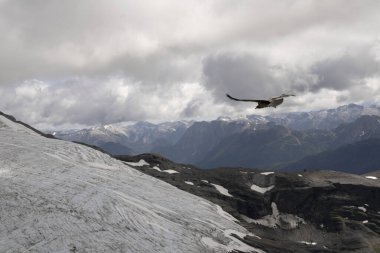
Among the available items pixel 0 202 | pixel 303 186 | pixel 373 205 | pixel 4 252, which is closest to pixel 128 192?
pixel 0 202

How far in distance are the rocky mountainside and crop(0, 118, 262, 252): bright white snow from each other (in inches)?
1243

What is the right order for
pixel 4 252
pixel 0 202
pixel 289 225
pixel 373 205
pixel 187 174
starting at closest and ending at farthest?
pixel 4 252
pixel 0 202
pixel 289 225
pixel 373 205
pixel 187 174

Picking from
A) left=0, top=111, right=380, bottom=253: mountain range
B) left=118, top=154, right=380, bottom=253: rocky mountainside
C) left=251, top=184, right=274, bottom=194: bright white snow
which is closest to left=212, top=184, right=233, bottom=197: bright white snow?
left=118, top=154, right=380, bottom=253: rocky mountainside

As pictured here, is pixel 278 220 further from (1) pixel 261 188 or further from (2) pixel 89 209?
(2) pixel 89 209

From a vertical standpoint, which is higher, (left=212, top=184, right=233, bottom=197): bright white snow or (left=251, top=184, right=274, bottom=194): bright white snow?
(left=251, top=184, right=274, bottom=194): bright white snow

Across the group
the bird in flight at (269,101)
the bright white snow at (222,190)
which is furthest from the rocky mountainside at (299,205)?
the bird in flight at (269,101)

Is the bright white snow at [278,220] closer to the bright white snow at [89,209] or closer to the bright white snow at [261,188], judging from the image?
the bright white snow at [261,188]

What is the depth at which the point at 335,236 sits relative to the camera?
15788 centimetres

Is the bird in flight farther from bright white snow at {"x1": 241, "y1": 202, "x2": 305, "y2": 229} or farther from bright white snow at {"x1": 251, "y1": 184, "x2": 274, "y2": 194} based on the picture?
bright white snow at {"x1": 251, "y1": 184, "x2": 274, "y2": 194}

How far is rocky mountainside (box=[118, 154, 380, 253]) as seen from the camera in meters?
156

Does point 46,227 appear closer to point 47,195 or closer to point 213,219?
point 47,195

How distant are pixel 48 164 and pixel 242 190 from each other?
8747cm

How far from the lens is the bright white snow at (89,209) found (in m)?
83.9

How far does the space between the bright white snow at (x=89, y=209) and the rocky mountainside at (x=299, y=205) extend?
3158 cm
